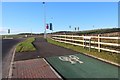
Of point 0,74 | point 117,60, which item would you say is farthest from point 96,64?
point 0,74

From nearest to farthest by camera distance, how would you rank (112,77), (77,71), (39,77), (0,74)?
(112,77)
(39,77)
(77,71)
(0,74)

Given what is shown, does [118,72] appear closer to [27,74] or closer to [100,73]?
[100,73]

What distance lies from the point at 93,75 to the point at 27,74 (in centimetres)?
301

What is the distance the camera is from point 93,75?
435 inches

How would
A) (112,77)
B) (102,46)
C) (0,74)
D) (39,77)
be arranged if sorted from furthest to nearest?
(102,46) < (0,74) < (39,77) < (112,77)

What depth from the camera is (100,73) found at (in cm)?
1141

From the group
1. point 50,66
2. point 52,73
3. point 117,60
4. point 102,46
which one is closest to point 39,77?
point 52,73

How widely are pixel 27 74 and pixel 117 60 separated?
4.54 meters

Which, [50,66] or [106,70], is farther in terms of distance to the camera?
[50,66]

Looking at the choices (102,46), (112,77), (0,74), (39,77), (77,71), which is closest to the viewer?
(112,77)

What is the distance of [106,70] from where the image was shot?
11.9 m

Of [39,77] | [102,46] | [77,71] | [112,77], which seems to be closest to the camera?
[112,77]

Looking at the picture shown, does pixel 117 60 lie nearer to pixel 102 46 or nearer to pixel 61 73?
pixel 61 73

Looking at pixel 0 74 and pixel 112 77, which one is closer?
pixel 112 77
